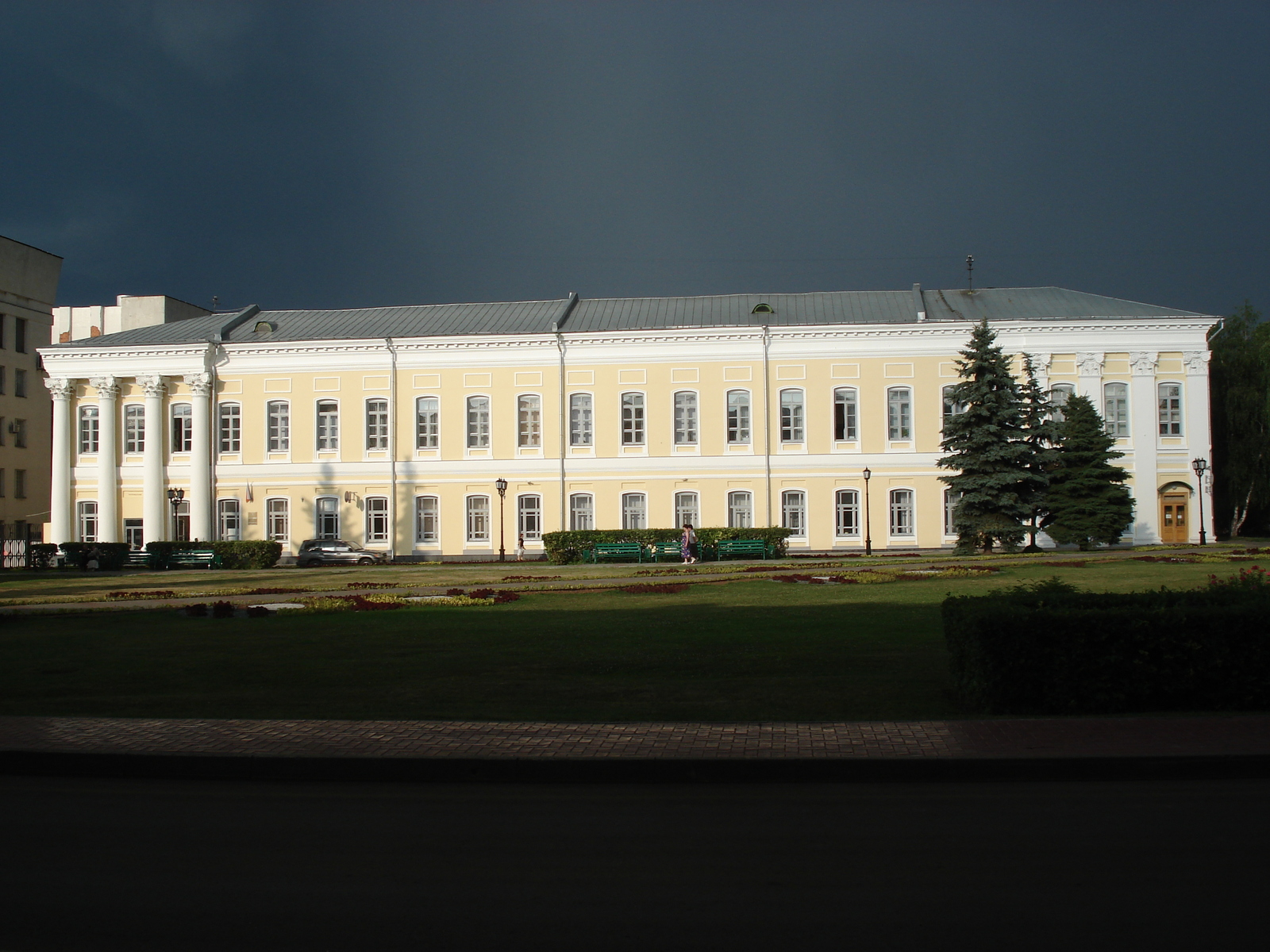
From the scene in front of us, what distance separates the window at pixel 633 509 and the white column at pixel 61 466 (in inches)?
993

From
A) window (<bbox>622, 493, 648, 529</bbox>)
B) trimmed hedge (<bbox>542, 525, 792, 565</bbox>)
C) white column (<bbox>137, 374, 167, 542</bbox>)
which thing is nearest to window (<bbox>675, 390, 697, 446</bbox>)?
window (<bbox>622, 493, 648, 529</bbox>)

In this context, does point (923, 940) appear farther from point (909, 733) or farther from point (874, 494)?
point (874, 494)

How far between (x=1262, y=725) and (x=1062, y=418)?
3735cm

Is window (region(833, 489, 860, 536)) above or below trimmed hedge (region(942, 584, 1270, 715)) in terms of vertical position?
above

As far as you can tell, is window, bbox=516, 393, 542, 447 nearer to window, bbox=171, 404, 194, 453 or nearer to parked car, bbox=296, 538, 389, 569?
parked car, bbox=296, 538, 389, 569

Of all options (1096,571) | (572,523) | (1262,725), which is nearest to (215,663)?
(1262,725)

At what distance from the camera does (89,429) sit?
156 feet

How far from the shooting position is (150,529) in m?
45.5

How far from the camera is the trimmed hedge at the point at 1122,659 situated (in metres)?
8.48

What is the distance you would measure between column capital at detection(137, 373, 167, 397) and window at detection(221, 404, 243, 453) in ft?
9.54

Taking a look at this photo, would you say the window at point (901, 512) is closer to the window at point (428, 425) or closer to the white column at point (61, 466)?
the window at point (428, 425)

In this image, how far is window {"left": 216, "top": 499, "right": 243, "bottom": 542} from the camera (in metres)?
46.2

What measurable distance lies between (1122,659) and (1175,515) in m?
39.1

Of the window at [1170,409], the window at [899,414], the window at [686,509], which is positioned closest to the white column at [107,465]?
the window at [686,509]
